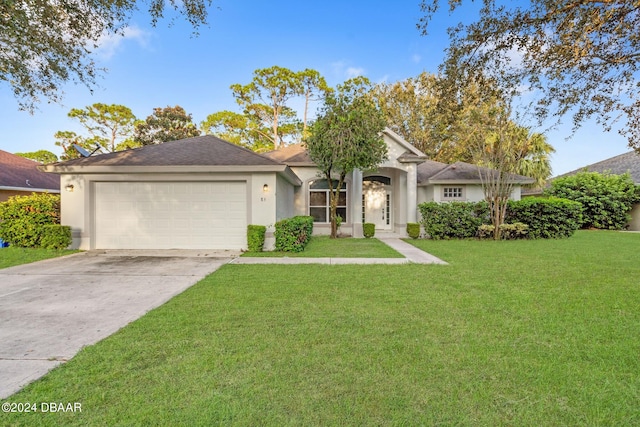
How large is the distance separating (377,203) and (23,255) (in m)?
14.5

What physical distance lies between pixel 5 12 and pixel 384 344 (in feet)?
25.1

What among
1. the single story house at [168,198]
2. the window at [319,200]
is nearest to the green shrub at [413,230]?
the window at [319,200]

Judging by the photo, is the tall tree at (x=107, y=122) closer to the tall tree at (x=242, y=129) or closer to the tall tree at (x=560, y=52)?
the tall tree at (x=242, y=129)

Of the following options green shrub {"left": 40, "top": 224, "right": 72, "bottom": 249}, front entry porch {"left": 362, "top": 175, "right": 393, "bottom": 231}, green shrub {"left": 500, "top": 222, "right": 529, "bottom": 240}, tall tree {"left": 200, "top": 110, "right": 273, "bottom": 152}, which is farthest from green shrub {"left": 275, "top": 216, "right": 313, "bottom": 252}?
tall tree {"left": 200, "top": 110, "right": 273, "bottom": 152}

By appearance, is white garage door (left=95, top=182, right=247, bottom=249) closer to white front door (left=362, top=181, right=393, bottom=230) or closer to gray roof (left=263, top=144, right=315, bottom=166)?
gray roof (left=263, top=144, right=315, bottom=166)

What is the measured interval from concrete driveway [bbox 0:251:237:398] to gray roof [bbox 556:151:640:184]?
87.6ft

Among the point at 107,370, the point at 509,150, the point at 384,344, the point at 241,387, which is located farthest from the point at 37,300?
the point at 509,150

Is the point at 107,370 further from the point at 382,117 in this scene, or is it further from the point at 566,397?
the point at 382,117

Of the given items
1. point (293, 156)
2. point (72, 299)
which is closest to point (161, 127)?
point (293, 156)

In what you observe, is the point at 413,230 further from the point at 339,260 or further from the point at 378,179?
the point at 339,260

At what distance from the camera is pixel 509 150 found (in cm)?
1251

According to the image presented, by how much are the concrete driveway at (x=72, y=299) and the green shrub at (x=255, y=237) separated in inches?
41.0

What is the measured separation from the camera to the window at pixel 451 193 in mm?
15492

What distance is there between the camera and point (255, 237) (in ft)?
31.7
